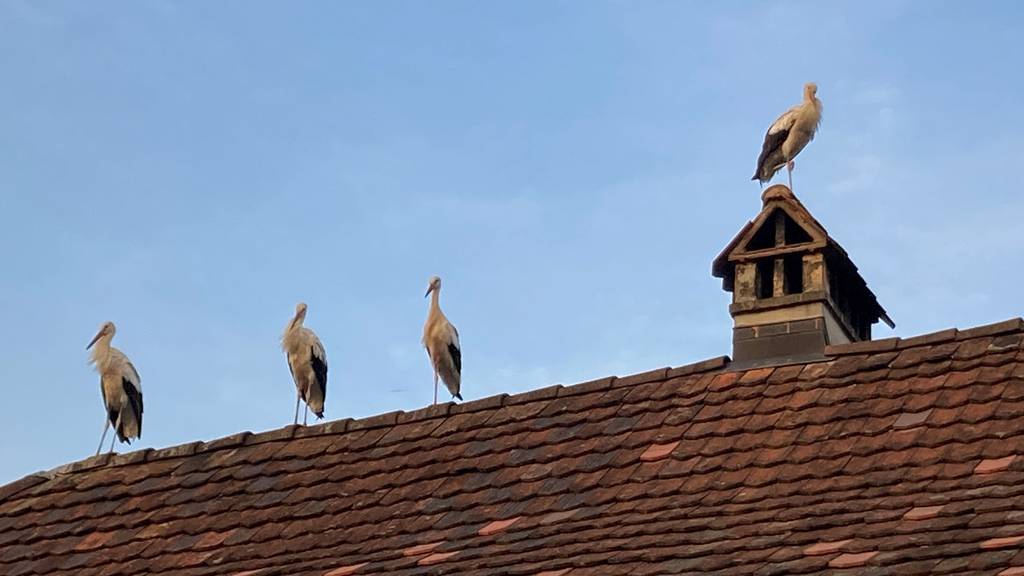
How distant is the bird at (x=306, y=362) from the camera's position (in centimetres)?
1789

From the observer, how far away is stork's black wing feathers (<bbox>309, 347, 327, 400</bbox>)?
18016mm

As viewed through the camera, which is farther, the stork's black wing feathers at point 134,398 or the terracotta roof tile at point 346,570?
the stork's black wing feathers at point 134,398

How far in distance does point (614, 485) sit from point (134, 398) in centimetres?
868

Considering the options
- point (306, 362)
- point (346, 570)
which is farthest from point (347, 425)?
point (306, 362)

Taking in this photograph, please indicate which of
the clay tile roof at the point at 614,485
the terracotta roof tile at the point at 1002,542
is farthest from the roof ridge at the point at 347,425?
the terracotta roof tile at the point at 1002,542

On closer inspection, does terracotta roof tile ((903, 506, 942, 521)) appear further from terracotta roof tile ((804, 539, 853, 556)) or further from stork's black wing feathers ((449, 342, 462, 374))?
stork's black wing feathers ((449, 342, 462, 374))

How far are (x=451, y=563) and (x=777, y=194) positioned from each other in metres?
3.89

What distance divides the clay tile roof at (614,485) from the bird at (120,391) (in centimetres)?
493

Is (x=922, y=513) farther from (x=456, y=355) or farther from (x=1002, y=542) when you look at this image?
(x=456, y=355)

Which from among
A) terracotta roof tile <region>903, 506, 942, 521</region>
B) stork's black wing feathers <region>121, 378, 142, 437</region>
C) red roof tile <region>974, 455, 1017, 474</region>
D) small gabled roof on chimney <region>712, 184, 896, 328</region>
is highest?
stork's black wing feathers <region>121, 378, 142, 437</region>

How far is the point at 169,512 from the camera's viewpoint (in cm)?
1177

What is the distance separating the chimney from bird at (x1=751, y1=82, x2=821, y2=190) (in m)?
2.43

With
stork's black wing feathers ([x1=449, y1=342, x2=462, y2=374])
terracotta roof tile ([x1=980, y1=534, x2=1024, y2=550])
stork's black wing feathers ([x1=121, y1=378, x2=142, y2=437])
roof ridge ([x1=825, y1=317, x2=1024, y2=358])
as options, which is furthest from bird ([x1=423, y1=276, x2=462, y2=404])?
terracotta roof tile ([x1=980, y1=534, x2=1024, y2=550])

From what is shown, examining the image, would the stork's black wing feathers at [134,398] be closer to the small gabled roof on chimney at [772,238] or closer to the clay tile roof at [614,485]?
the clay tile roof at [614,485]
